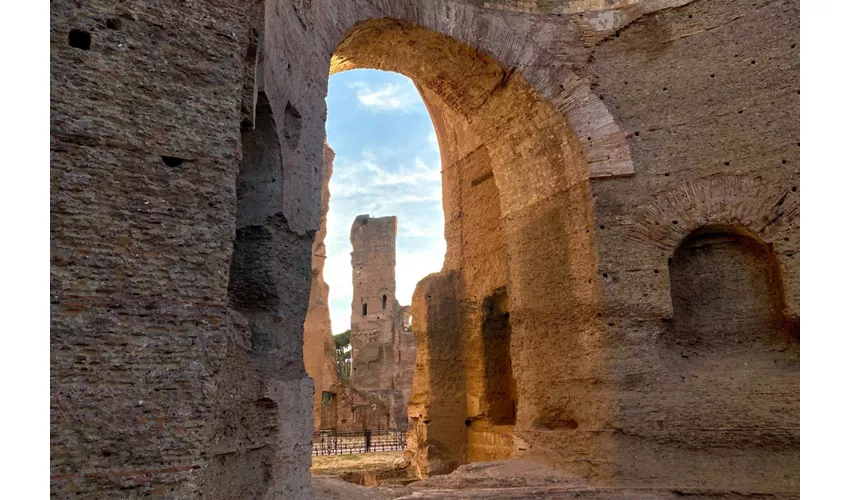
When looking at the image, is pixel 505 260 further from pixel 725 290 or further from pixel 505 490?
pixel 505 490

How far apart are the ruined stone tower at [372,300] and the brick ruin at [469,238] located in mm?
11356

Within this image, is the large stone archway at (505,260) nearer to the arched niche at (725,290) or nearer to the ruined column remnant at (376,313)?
the arched niche at (725,290)

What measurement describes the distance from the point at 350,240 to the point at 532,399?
50.7 feet

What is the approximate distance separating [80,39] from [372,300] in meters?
18.4

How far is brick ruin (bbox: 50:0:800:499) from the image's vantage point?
10.6 ft

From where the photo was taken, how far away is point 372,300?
21.6m

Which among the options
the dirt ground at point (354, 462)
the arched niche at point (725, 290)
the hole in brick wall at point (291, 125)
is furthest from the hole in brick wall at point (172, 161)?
the dirt ground at point (354, 462)

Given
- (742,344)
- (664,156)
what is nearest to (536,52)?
(664,156)

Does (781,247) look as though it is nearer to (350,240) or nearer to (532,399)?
(532,399)

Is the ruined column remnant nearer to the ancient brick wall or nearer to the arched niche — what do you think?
the ancient brick wall

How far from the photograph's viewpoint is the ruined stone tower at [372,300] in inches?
824

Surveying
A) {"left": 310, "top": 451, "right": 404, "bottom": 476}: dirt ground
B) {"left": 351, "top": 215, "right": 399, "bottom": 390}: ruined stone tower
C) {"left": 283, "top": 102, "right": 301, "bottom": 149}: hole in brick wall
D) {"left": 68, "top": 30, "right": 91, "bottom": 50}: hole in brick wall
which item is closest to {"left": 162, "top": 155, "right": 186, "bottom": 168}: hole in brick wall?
{"left": 68, "top": 30, "right": 91, "bottom": 50}: hole in brick wall

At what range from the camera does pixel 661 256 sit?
6801 mm

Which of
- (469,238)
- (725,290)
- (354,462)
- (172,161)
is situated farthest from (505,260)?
(172,161)
